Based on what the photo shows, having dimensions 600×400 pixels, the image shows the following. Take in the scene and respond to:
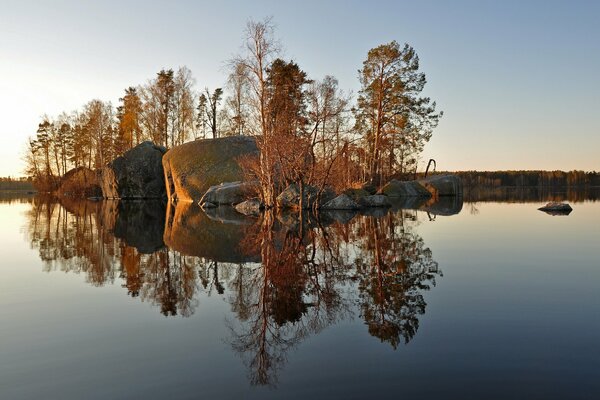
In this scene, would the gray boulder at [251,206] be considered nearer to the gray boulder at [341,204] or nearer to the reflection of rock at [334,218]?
the gray boulder at [341,204]

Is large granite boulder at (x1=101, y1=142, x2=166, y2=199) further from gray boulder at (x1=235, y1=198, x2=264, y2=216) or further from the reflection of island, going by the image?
the reflection of island

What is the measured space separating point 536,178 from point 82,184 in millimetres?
99386

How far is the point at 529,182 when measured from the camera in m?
111

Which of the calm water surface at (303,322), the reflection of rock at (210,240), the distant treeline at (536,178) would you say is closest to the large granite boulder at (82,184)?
the reflection of rock at (210,240)

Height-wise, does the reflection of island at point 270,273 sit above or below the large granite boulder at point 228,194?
below

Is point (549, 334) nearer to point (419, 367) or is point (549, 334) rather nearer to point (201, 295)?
point (419, 367)

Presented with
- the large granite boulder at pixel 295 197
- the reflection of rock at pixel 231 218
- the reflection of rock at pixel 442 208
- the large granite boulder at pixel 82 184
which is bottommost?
the reflection of rock at pixel 231 218

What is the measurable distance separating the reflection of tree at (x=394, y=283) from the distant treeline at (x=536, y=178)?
10405cm

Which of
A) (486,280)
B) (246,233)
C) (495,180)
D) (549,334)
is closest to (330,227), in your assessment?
(246,233)

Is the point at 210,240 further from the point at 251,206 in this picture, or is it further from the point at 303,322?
the point at 251,206

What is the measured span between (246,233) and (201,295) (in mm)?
7449

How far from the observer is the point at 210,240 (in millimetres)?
13047

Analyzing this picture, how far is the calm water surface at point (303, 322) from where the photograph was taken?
3.68 m

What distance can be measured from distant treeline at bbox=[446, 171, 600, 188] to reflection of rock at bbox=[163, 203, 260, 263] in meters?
101
